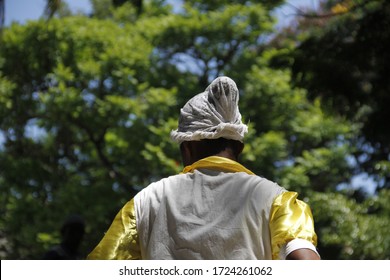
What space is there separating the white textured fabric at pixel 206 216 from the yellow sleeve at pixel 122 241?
0.02 meters

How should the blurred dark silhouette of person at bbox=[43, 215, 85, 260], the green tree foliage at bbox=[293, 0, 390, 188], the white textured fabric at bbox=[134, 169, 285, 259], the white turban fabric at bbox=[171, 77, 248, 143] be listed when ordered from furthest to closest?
the green tree foliage at bbox=[293, 0, 390, 188] < the blurred dark silhouette of person at bbox=[43, 215, 85, 260] < the white turban fabric at bbox=[171, 77, 248, 143] < the white textured fabric at bbox=[134, 169, 285, 259]

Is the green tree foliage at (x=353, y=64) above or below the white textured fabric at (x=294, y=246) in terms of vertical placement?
below

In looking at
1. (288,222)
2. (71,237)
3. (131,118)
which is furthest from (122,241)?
(131,118)

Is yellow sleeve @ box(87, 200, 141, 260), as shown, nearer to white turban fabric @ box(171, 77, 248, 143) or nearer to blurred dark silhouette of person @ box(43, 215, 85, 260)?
white turban fabric @ box(171, 77, 248, 143)

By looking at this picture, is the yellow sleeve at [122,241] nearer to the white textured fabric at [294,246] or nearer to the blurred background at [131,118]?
the white textured fabric at [294,246]

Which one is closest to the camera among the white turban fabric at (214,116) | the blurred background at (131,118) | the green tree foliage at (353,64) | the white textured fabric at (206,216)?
the white textured fabric at (206,216)

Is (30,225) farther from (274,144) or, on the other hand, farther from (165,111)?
(274,144)

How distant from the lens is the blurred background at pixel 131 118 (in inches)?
624

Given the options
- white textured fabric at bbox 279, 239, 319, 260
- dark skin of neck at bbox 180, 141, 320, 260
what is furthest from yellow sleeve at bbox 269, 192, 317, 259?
dark skin of neck at bbox 180, 141, 320, 260

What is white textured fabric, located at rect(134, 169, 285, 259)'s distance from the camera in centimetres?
201

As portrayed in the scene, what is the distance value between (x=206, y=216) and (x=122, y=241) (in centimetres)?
23

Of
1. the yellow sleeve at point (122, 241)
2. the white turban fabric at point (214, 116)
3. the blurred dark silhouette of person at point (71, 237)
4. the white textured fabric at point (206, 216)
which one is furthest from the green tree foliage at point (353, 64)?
the yellow sleeve at point (122, 241)

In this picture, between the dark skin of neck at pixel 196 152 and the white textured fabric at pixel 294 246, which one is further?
the dark skin of neck at pixel 196 152

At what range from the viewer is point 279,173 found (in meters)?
16.1
